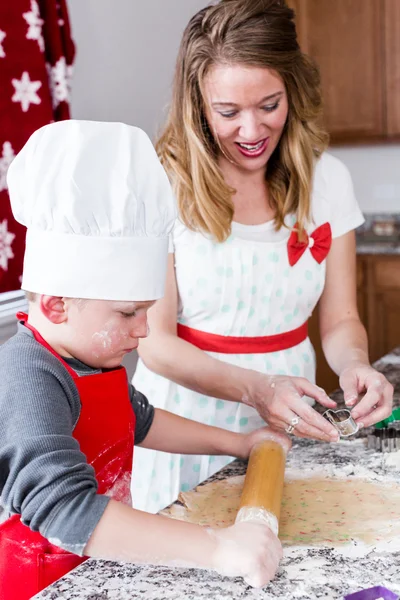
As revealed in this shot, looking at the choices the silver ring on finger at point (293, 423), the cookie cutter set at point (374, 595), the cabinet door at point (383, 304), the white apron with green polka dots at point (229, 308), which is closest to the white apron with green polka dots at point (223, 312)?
the white apron with green polka dots at point (229, 308)

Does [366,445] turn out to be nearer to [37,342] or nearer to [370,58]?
[37,342]

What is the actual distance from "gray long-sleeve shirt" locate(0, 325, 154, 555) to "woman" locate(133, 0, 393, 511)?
0.51 meters

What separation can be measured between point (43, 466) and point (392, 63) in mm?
3223

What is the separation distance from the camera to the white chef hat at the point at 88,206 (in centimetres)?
97

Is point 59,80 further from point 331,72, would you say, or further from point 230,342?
point 331,72

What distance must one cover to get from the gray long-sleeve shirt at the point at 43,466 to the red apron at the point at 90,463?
0.09 m

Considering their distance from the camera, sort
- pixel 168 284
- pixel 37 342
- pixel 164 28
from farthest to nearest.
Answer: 1. pixel 164 28
2. pixel 168 284
3. pixel 37 342

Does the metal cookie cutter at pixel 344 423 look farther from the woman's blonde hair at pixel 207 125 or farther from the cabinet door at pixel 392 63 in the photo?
the cabinet door at pixel 392 63

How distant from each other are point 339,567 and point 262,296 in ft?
2.54

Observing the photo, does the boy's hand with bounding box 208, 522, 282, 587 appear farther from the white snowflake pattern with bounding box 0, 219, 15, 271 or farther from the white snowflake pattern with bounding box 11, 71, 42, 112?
the white snowflake pattern with bounding box 11, 71, 42, 112

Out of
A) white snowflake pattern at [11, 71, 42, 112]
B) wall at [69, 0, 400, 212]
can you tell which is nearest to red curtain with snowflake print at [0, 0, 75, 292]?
white snowflake pattern at [11, 71, 42, 112]

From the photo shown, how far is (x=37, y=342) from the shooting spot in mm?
1024

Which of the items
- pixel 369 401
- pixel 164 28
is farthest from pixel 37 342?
pixel 164 28

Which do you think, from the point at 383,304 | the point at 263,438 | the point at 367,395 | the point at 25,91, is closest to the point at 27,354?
the point at 263,438
